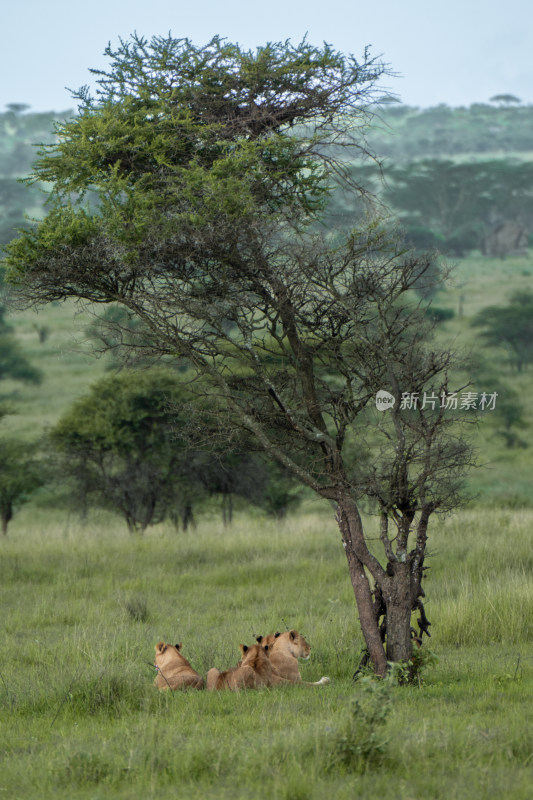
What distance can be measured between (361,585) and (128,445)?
15765 mm

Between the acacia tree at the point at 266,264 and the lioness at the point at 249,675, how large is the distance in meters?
0.90

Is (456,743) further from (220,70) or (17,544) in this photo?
(17,544)

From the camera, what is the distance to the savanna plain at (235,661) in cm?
477

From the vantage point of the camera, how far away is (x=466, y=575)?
1270cm

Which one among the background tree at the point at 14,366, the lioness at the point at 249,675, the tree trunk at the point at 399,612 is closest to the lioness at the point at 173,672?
the lioness at the point at 249,675

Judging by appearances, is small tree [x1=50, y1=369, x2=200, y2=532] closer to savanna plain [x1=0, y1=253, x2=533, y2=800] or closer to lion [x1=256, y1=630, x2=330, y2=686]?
savanna plain [x1=0, y1=253, x2=533, y2=800]

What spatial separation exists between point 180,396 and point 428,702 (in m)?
16.6

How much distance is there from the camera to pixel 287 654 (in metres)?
7.57

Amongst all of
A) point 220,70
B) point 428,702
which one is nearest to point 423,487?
point 428,702

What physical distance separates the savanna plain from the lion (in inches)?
15.7
